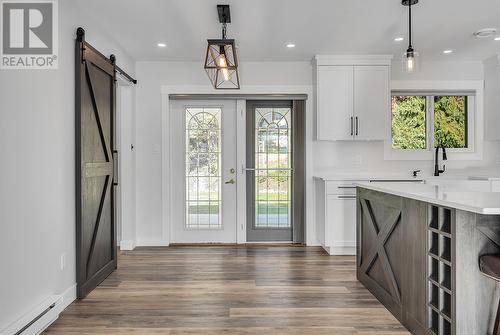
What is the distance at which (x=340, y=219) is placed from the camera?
4.77 m

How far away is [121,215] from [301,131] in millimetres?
2613

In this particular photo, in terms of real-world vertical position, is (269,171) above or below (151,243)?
above

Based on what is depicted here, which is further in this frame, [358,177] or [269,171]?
[269,171]

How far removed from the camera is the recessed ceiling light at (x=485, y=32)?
4027 mm

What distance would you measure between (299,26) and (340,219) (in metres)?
2.29

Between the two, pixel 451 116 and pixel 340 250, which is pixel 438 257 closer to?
pixel 340 250

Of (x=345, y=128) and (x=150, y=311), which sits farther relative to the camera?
(x=345, y=128)

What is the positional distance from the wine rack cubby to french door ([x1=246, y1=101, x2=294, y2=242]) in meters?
3.09

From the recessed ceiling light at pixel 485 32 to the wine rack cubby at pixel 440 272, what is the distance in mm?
2735

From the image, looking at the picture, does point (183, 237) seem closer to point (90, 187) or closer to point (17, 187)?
point (90, 187)

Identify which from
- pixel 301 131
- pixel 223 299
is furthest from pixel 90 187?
pixel 301 131

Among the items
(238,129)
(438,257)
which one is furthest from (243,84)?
(438,257)

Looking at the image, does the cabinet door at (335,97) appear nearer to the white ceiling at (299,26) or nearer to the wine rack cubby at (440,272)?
the white ceiling at (299,26)

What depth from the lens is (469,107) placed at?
5383 mm
